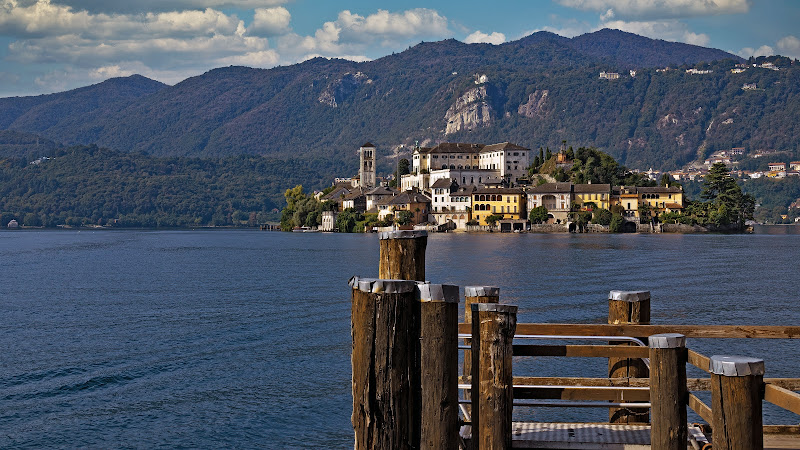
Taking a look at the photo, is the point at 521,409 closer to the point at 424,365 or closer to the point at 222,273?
the point at 424,365

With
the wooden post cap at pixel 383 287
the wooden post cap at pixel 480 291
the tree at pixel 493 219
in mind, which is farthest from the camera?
the tree at pixel 493 219

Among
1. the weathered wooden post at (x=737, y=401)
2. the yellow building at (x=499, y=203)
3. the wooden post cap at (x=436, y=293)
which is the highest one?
the yellow building at (x=499, y=203)

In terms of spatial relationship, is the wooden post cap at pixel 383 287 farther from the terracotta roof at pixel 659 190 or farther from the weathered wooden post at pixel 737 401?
the terracotta roof at pixel 659 190

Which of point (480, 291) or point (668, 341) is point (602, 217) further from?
point (668, 341)

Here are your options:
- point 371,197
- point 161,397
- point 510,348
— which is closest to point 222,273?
point 161,397

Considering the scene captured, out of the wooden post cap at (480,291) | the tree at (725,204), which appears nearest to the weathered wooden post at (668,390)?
the wooden post cap at (480,291)

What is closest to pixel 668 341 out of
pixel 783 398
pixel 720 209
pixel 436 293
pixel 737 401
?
pixel 737 401

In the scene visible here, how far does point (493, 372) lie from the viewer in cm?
972

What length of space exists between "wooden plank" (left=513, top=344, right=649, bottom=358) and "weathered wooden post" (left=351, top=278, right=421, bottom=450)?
2377mm

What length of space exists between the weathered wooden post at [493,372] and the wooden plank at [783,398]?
8.56 feet

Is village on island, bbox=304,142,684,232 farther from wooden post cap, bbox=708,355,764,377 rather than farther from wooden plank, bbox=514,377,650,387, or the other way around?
wooden post cap, bbox=708,355,764,377

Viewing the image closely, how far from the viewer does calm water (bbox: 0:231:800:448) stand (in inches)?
775

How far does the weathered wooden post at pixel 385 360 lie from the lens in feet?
25.2

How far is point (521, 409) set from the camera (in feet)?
70.2
